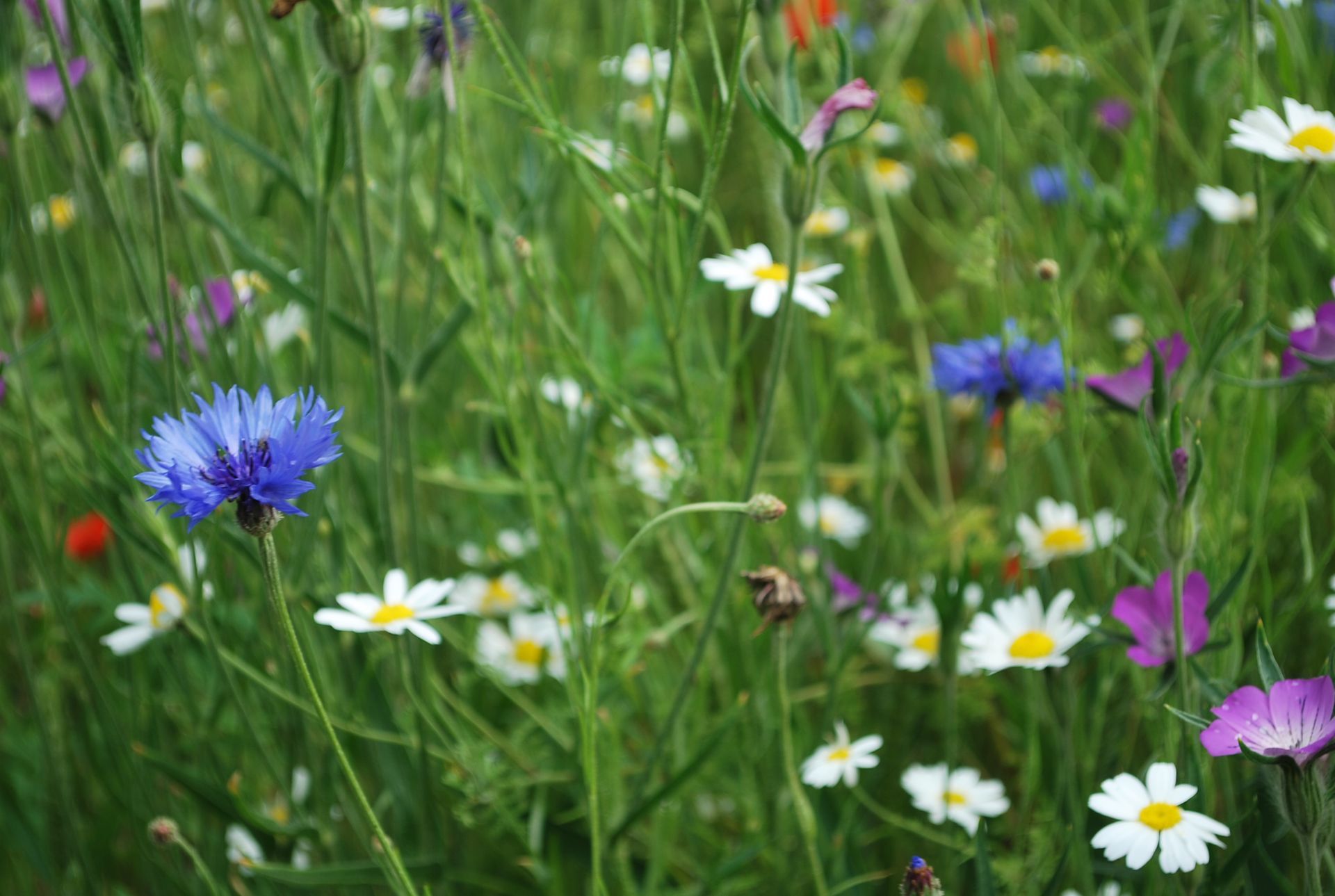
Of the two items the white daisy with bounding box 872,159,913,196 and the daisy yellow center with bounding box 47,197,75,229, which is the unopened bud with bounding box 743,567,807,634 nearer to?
the white daisy with bounding box 872,159,913,196

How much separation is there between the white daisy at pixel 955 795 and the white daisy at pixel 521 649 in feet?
0.87

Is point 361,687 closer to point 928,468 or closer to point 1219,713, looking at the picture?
point 1219,713

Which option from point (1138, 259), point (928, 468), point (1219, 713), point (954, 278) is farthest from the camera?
point (954, 278)

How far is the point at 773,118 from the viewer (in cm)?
52

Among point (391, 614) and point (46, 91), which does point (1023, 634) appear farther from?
point (46, 91)

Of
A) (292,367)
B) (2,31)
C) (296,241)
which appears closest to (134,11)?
(2,31)

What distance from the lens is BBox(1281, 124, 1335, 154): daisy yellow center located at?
59cm

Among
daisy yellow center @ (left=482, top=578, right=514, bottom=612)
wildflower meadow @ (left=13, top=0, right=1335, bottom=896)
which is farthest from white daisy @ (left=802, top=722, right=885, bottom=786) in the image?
daisy yellow center @ (left=482, top=578, right=514, bottom=612)

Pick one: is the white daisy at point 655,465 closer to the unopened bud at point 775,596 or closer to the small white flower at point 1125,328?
the unopened bud at point 775,596

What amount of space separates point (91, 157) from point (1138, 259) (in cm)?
90

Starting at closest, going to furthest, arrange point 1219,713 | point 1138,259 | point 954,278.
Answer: point 1219,713, point 1138,259, point 954,278

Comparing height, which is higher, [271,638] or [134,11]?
[134,11]

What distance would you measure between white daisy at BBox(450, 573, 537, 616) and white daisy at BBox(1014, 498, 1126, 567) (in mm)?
383

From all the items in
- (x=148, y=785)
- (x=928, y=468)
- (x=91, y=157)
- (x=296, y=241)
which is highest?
(x=91, y=157)
